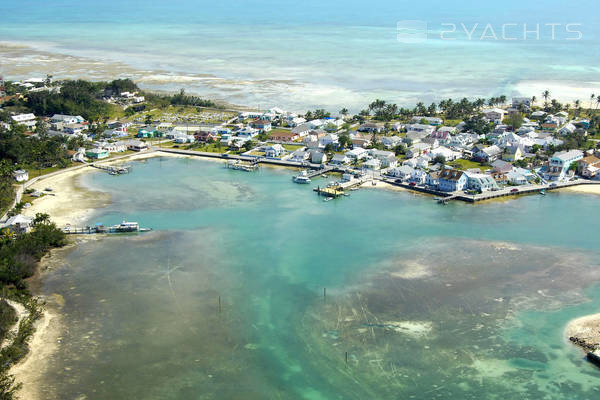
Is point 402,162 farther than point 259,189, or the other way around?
point 402,162

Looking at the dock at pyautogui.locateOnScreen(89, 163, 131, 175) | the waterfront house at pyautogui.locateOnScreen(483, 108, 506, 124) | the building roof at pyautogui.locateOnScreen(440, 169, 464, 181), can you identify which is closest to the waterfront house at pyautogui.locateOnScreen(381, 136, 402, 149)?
the building roof at pyautogui.locateOnScreen(440, 169, 464, 181)

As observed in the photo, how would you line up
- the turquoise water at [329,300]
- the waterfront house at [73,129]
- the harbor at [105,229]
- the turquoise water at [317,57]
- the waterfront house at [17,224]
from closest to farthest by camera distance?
1. the turquoise water at [329,300]
2. the waterfront house at [17,224]
3. the harbor at [105,229]
4. the waterfront house at [73,129]
5. the turquoise water at [317,57]

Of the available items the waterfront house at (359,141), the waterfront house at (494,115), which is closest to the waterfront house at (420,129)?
the waterfront house at (359,141)

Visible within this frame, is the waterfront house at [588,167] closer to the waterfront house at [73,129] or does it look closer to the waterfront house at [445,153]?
the waterfront house at [445,153]

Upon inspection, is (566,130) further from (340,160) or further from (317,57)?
(317,57)

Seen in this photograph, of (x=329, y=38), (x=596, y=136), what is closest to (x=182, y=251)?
(x=596, y=136)

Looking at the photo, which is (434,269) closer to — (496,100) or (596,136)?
(596,136)

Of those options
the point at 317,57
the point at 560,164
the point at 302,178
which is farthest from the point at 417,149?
the point at 317,57
